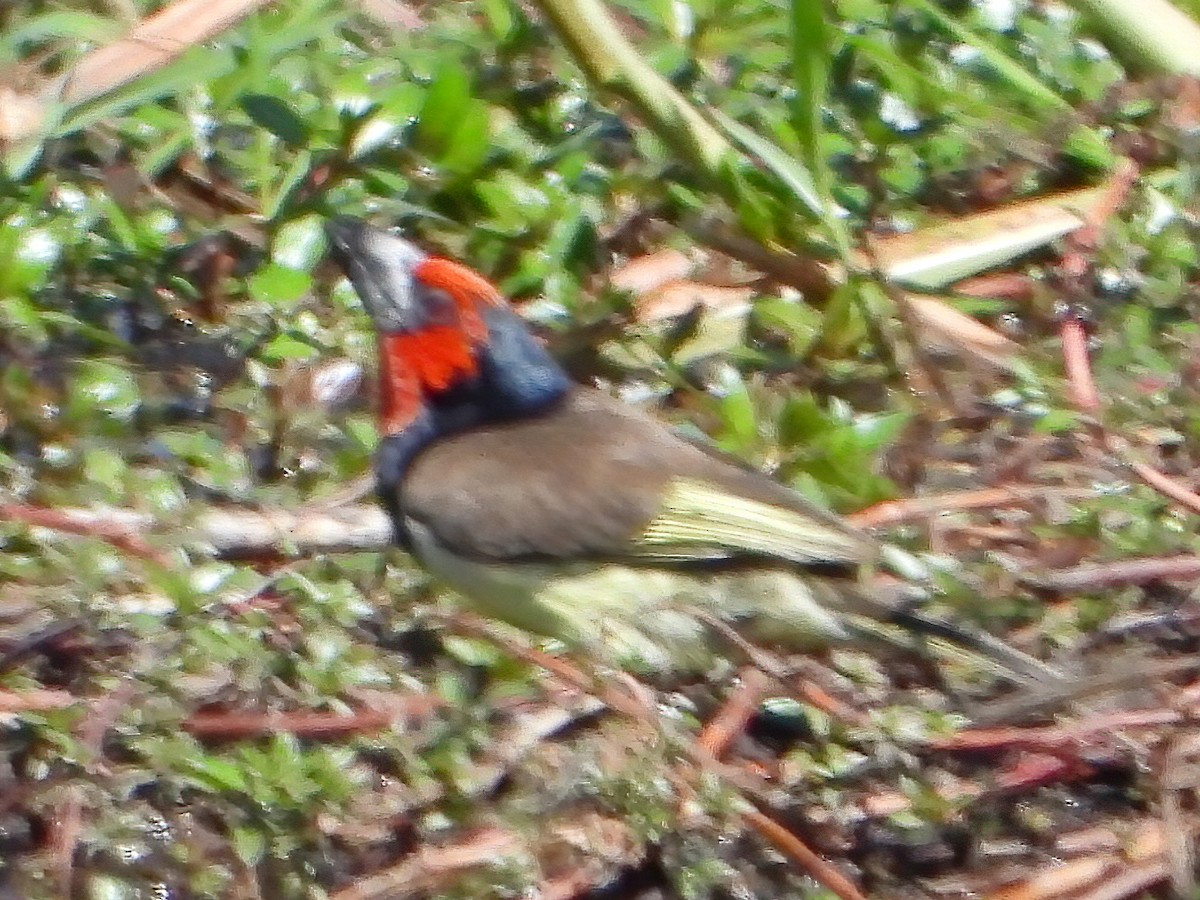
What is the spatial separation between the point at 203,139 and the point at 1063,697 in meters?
2.66

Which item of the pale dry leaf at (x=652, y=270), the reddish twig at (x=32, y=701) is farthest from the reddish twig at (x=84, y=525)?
the pale dry leaf at (x=652, y=270)

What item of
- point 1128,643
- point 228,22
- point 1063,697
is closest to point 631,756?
point 1063,697

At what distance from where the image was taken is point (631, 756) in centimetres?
386

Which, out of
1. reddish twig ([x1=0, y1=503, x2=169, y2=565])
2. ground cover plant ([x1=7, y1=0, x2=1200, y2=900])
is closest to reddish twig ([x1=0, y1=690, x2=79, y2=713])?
ground cover plant ([x1=7, y1=0, x2=1200, y2=900])

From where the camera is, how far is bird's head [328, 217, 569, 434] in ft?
15.7

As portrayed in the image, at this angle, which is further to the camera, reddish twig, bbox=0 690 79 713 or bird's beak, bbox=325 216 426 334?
bird's beak, bbox=325 216 426 334

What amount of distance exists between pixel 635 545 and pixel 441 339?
77 cm

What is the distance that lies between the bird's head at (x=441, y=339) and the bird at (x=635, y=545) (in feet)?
0.39

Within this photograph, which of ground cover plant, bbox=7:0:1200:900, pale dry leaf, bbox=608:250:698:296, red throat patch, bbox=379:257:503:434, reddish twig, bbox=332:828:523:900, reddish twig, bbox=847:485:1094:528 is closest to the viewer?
reddish twig, bbox=332:828:523:900

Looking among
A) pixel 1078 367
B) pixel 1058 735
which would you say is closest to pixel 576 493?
pixel 1058 735

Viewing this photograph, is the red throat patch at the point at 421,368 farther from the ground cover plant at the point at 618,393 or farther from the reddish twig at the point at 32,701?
the reddish twig at the point at 32,701

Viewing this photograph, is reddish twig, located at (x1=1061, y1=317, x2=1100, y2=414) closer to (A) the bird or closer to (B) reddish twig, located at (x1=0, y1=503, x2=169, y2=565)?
(A) the bird

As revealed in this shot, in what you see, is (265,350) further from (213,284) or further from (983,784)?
(983,784)

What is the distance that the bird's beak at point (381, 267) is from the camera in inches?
189
